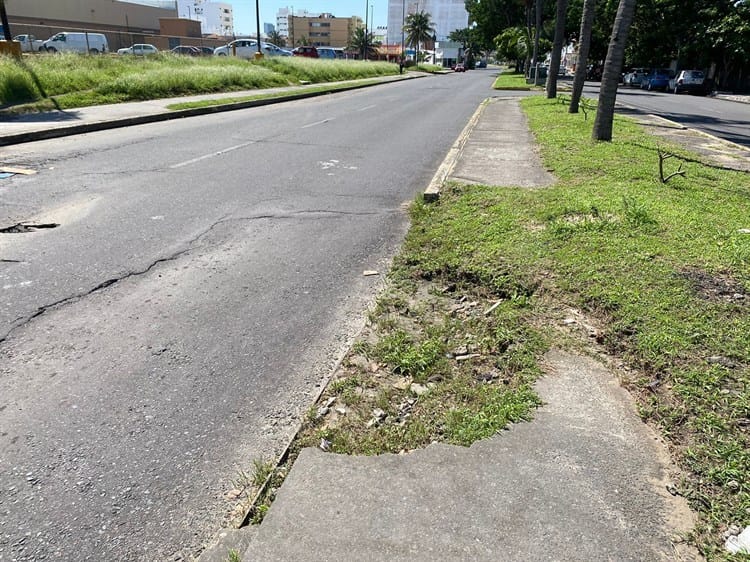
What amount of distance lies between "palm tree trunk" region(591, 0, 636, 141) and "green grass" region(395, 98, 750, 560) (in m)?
2.75

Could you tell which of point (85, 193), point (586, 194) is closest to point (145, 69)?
point (85, 193)

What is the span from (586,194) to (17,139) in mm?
10305

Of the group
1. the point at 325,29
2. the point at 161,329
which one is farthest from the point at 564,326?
the point at 325,29

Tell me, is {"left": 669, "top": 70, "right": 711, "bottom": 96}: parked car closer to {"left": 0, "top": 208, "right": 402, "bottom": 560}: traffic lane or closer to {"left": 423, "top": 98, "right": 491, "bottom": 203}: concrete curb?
{"left": 423, "top": 98, "right": 491, "bottom": 203}: concrete curb

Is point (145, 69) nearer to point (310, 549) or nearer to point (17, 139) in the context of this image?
point (17, 139)

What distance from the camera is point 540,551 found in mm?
2035

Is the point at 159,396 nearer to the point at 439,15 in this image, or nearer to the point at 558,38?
the point at 558,38

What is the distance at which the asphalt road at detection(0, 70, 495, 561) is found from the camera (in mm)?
2393

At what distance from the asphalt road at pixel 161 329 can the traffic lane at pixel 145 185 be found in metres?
0.04

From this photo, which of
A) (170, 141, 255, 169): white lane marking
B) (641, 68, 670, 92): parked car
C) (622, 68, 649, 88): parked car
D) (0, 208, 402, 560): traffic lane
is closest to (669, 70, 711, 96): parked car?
(641, 68, 670, 92): parked car

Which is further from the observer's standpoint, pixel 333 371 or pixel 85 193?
pixel 85 193

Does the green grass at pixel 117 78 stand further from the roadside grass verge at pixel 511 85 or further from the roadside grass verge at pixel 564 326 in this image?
the roadside grass verge at pixel 564 326

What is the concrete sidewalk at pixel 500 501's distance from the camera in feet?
6.75

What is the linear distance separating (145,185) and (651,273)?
20.8ft
